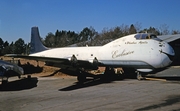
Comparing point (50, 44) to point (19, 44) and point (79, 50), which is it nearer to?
point (19, 44)

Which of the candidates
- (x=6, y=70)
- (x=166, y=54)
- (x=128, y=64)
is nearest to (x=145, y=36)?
(x=166, y=54)

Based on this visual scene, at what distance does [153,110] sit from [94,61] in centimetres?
940

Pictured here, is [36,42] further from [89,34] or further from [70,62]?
[89,34]

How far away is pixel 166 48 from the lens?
15359 mm

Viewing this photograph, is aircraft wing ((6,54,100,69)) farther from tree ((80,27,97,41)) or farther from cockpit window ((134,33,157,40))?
tree ((80,27,97,41))

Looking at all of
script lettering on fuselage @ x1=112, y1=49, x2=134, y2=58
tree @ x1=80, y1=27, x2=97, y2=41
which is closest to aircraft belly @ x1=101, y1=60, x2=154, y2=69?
script lettering on fuselage @ x1=112, y1=49, x2=134, y2=58

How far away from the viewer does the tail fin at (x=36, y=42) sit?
24141 mm

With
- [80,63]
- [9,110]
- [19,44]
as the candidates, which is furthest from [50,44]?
[9,110]

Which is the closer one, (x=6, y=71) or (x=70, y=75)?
(x=6, y=71)

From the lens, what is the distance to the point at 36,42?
80.1 ft

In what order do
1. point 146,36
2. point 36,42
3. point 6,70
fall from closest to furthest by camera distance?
1. point 6,70
2. point 146,36
3. point 36,42

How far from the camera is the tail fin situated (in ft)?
79.2

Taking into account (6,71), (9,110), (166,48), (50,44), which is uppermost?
(50,44)

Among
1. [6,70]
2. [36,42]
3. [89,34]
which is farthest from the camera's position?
[89,34]
